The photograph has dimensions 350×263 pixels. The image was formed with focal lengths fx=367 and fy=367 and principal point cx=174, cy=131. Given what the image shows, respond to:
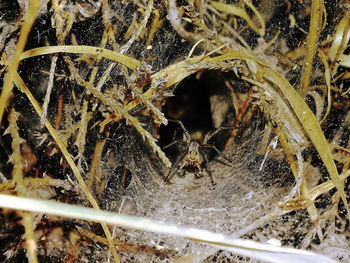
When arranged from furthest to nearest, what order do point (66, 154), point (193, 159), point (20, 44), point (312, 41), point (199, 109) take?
1. point (199, 109)
2. point (193, 159)
3. point (312, 41)
4. point (66, 154)
5. point (20, 44)

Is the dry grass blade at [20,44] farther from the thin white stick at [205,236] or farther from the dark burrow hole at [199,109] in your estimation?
the dark burrow hole at [199,109]

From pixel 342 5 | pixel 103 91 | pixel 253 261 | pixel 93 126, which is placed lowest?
pixel 253 261

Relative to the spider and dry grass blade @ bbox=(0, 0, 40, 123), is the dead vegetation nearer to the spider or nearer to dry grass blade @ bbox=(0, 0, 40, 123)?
dry grass blade @ bbox=(0, 0, 40, 123)

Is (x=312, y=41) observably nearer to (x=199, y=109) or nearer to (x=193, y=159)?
(x=193, y=159)

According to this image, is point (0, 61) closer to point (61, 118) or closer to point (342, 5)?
point (61, 118)

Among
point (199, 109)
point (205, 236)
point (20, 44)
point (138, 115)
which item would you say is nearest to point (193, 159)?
point (138, 115)

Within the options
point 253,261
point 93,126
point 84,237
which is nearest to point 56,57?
point 93,126

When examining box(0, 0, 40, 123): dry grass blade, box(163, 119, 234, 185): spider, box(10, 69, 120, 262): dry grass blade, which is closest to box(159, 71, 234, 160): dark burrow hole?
box(163, 119, 234, 185): spider

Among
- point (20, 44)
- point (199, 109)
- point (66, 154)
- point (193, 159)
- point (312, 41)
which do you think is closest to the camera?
point (20, 44)
